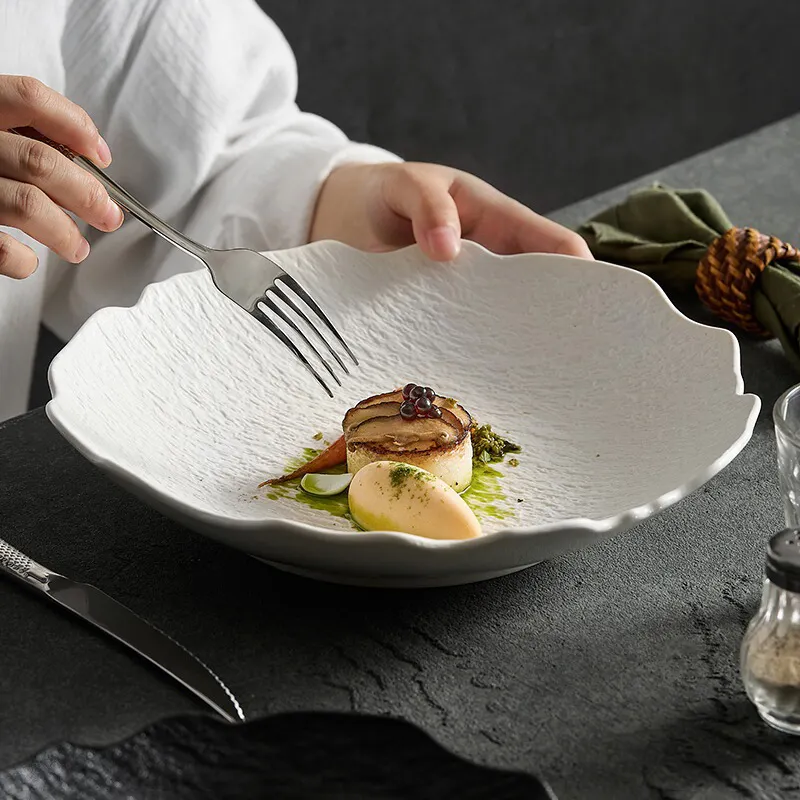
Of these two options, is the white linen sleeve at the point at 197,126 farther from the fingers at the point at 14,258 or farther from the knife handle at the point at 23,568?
the knife handle at the point at 23,568

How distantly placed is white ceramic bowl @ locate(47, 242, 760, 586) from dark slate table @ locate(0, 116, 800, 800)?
4cm

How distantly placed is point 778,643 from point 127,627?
37 cm

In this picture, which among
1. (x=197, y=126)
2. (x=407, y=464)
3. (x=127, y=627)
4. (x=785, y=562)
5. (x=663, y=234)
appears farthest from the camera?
(x=197, y=126)

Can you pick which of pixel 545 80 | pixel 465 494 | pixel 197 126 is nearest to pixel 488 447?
pixel 465 494

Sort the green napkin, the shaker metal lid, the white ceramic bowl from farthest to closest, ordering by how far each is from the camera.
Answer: the green napkin
the white ceramic bowl
the shaker metal lid

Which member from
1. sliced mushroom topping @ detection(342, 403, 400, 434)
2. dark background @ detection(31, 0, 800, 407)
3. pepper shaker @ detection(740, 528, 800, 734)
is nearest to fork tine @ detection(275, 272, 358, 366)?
sliced mushroom topping @ detection(342, 403, 400, 434)

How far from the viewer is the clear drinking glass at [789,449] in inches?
27.1

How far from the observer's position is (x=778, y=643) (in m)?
0.57

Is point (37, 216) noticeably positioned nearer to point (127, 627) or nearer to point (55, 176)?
point (55, 176)

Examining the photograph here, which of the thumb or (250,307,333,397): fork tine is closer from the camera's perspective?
(250,307,333,397): fork tine

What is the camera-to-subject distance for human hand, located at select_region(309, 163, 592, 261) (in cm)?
110

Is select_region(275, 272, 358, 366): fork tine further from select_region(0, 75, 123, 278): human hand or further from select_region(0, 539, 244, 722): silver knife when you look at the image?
select_region(0, 539, 244, 722): silver knife

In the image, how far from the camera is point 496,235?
119 centimetres

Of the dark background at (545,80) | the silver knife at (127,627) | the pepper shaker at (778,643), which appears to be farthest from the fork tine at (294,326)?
the dark background at (545,80)
